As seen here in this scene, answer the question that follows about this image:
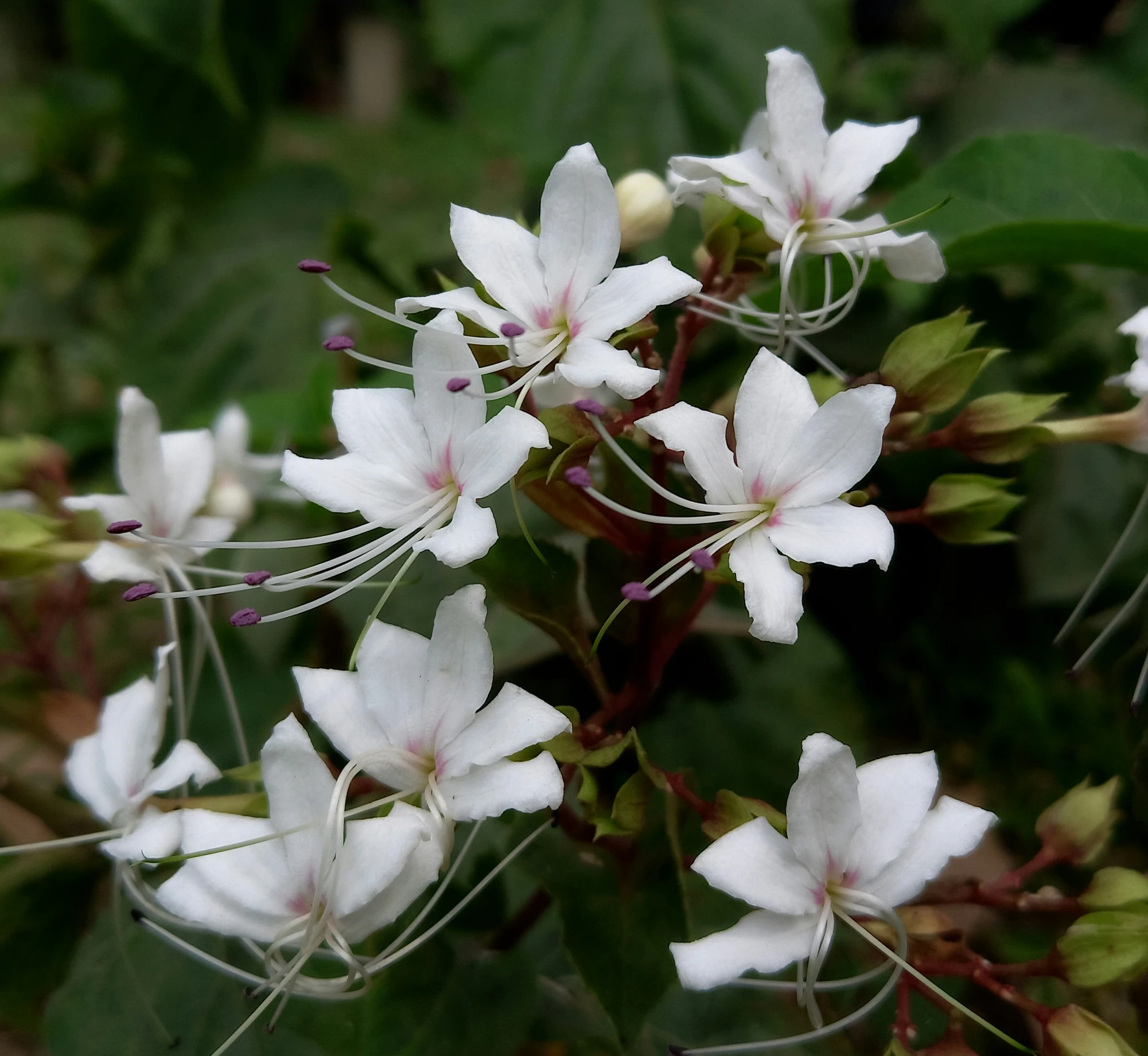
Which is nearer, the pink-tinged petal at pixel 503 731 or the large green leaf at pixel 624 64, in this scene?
the pink-tinged petal at pixel 503 731

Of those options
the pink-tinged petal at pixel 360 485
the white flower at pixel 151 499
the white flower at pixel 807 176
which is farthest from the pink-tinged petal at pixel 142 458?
the white flower at pixel 807 176

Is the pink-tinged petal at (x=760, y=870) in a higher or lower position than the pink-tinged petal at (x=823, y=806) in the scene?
lower

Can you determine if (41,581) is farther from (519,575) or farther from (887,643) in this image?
(887,643)

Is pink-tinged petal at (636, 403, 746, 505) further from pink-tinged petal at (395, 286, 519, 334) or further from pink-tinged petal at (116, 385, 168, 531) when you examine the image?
pink-tinged petal at (116, 385, 168, 531)

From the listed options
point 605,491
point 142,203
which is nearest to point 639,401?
point 605,491

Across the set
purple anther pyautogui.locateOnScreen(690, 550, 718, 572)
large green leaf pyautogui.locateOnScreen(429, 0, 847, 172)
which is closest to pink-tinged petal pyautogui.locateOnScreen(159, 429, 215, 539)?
purple anther pyautogui.locateOnScreen(690, 550, 718, 572)

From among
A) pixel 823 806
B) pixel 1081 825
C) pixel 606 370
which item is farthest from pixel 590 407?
pixel 1081 825

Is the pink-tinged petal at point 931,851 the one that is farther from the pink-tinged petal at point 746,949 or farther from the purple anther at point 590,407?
the purple anther at point 590,407
